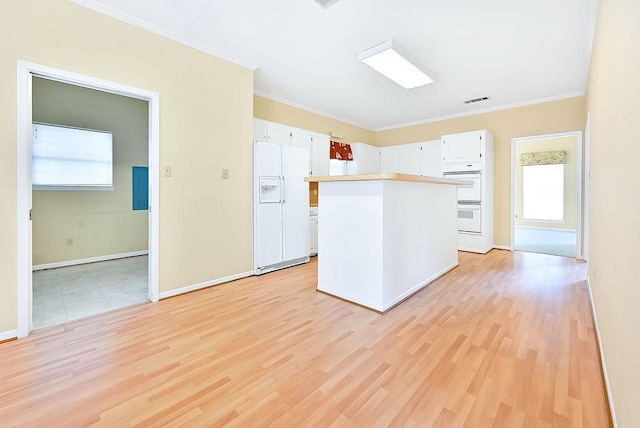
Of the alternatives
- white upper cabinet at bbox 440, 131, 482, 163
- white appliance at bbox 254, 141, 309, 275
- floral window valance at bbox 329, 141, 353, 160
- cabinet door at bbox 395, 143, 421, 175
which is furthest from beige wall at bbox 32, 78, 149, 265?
white upper cabinet at bbox 440, 131, 482, 163

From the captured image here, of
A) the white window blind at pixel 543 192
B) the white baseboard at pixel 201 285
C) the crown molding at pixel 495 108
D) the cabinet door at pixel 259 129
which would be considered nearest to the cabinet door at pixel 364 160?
the crown molding at pixel 495 108

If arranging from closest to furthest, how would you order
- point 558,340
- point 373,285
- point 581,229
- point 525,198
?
point 558,340, point 373,285, point 581,229, point 525,198

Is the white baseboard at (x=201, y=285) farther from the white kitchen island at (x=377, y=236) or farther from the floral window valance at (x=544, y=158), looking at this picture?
the floral window valance at (x=544, y=158)

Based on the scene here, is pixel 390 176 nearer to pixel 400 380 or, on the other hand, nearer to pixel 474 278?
pixel 400 380

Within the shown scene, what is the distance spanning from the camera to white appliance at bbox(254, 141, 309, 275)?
383 centimetres

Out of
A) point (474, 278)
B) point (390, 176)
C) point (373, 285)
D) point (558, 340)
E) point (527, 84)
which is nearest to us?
point (558, 340)

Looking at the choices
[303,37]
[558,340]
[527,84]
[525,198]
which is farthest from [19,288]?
[525,198]

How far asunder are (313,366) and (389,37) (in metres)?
3.20

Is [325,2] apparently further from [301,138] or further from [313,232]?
[313,232]

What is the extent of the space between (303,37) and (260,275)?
9.54ft

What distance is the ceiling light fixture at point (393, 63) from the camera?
9.96ft

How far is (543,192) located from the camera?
7.90 m

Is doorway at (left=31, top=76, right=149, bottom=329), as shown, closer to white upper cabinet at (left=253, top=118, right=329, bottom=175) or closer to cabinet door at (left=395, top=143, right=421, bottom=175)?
white upper cabinet at (left=253, top=118, right=329, bottom=175)

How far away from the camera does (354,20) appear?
2.74 m
